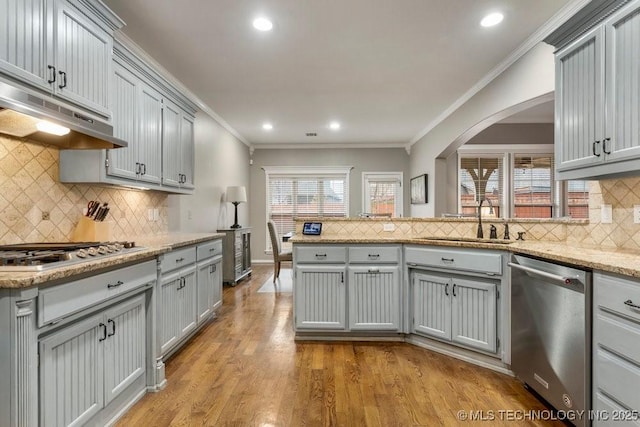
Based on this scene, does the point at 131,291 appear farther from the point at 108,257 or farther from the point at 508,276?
the point at 508,276

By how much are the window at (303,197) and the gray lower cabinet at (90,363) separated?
5.51 m

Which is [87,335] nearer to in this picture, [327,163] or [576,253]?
[576,253]

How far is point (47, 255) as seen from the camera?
1516mm

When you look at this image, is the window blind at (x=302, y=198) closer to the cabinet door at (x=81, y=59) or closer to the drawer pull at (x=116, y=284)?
the cabinet door at (x=81, y=59)

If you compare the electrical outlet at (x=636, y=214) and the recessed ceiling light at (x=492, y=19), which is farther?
the recessed ceiling light at (x=492, y=19)

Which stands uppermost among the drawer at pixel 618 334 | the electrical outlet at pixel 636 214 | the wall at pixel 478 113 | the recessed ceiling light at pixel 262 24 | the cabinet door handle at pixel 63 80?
the recessed ceiling light at pixel 262 24

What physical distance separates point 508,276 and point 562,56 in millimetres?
1499

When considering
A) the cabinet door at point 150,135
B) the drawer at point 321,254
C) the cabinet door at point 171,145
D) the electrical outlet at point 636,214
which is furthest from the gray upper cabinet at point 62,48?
the electrical outlet at point 636,214

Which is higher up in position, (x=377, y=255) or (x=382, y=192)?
(x=382, y=192)

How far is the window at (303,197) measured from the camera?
753 centimetres

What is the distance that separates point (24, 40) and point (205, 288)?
90.4 inches

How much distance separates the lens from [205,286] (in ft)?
10.7

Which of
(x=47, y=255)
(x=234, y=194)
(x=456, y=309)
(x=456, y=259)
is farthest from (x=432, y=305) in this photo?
(x=234, y=194)

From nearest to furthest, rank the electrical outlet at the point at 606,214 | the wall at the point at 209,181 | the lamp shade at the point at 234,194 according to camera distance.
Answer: the electrical outlet at the point at 606,214, the wall at the point at 209,181, the lamp shade at the point at 234,194
